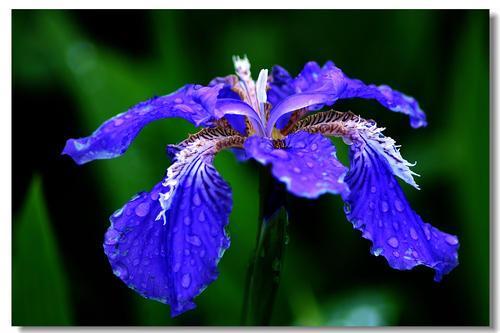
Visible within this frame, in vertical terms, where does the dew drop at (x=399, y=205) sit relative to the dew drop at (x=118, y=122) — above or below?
below

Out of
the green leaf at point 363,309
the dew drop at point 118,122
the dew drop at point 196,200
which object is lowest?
the green leaf at point 363,309

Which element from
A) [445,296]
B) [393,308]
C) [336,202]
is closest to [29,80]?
[336,202]

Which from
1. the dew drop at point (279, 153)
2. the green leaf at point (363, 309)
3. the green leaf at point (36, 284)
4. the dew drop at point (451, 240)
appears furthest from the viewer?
the green leaf at point (363, 309)

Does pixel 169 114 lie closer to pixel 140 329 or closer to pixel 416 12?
pixel 140 329

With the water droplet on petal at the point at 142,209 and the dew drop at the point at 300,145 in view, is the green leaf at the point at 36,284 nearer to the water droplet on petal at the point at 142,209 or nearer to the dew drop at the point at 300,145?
the water droplet on petal at the point at 142,209

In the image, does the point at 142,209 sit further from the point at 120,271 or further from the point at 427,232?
the point at 427,232

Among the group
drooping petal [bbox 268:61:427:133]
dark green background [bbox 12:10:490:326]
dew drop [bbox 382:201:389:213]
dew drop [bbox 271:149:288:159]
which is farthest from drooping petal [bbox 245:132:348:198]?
dark green background [bbox 12:10:490:326]

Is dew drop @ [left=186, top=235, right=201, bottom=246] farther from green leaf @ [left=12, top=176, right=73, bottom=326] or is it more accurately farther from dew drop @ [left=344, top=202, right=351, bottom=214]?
green leaf @ [left=12, top=176, right=73, bottom=326]

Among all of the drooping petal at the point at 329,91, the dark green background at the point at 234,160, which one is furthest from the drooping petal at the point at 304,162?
the dark green background at the point at 234,160
